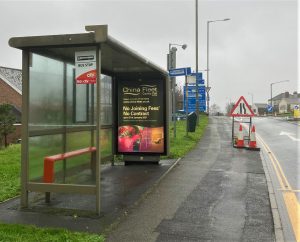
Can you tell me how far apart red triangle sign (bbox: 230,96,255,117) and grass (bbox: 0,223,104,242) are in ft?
40.7

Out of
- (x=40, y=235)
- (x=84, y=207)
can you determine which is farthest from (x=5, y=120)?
(x=40, y=235)

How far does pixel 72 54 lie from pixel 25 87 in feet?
3.45

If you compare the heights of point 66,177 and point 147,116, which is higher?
point 147,116

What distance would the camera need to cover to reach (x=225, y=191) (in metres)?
8.41

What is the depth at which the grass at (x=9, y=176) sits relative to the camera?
783cm

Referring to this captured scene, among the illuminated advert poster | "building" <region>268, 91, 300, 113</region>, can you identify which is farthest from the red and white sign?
"building" <region>268, 91, 300, 113</region>

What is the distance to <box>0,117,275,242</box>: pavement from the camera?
5.77 metres

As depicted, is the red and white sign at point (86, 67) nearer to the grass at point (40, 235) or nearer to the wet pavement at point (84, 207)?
the wet pavement at point (84, 207)

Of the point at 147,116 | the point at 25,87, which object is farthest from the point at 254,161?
the point at 25,87

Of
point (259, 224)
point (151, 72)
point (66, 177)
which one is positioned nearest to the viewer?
point (259, 224)

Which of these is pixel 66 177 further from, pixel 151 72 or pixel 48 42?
pixel 151 72

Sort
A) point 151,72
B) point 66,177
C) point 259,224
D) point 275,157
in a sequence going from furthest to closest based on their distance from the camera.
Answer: point 275,157 < point 151,72 < point 66,177 < point 259,224

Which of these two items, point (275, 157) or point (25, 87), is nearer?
point (25, 87)

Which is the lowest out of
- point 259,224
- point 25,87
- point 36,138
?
point 259,224
